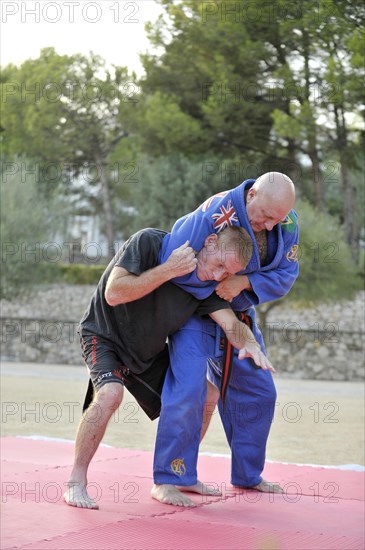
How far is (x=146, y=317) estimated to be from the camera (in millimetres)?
4402

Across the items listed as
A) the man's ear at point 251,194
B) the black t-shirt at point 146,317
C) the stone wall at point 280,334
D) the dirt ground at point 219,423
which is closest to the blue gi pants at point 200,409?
the black t-shirt at point 146,317

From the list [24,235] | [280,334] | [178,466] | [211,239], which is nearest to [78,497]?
[178,466]

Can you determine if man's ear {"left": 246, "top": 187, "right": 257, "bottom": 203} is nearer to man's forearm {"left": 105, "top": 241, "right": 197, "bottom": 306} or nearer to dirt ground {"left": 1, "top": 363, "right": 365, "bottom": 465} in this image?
man's forearm {"left": 105, "top": 241, "right": 197, "bottom": 306}

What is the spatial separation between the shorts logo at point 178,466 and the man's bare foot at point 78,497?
0.46 meters

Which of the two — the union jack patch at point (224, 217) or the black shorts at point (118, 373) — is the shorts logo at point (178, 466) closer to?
the black shorts at point (118, 373)

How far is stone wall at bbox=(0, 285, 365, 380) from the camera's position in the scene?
2820 cm

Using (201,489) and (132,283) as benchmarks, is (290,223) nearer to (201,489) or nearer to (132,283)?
(132,283)

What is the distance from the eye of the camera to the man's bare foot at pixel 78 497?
4047 mm

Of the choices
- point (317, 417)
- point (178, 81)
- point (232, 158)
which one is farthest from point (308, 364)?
point (317, 417)

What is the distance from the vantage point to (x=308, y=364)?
28406 mm

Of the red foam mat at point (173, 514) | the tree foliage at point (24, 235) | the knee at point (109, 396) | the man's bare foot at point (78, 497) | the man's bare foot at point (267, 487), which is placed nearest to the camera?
the red foam mat at point (173, 514)

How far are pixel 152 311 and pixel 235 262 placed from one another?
0.50 m

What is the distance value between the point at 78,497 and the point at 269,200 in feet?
5.27

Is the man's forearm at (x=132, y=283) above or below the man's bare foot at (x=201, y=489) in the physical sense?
above
